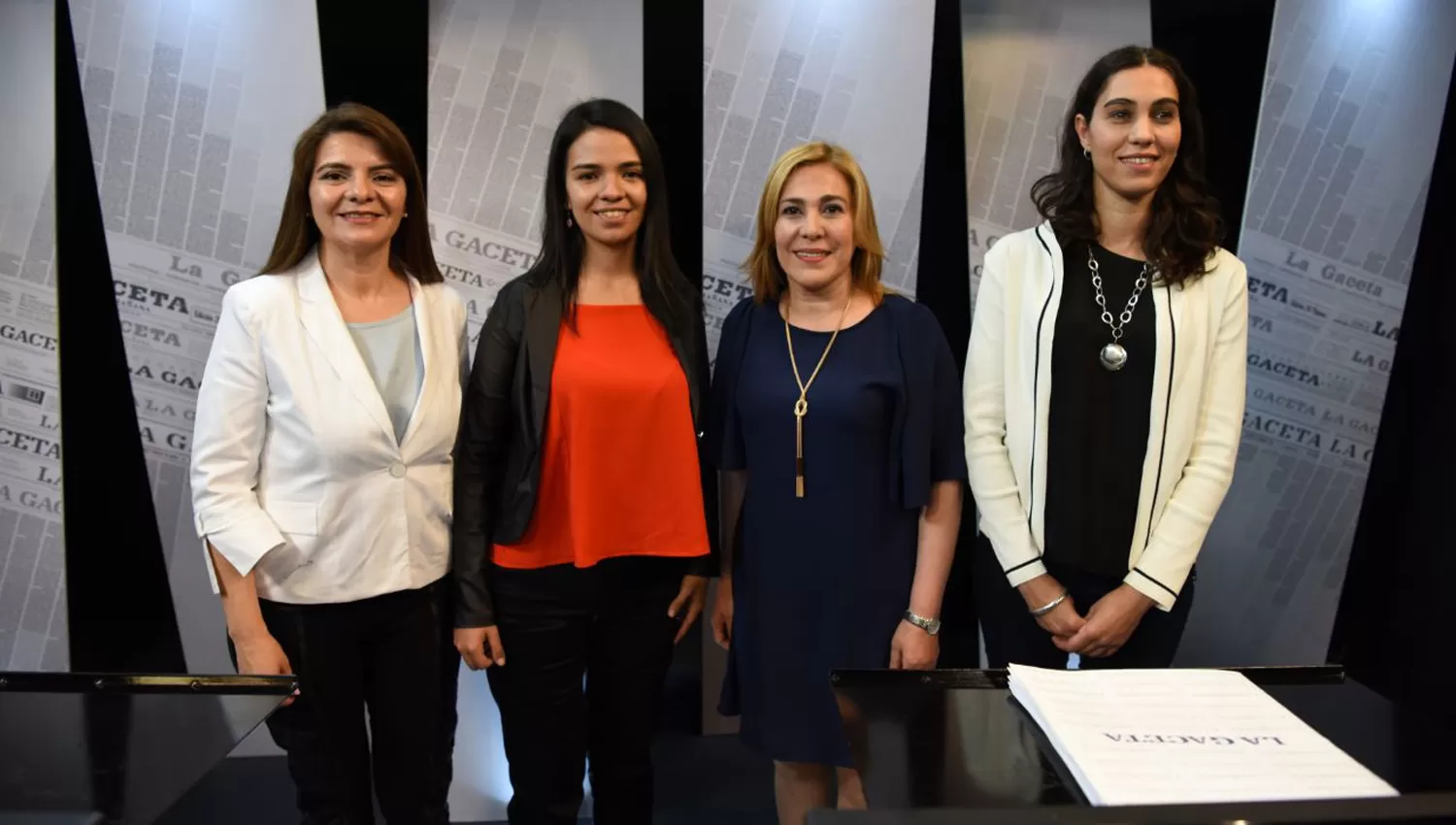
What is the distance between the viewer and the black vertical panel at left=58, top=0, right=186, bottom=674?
253 centimetres

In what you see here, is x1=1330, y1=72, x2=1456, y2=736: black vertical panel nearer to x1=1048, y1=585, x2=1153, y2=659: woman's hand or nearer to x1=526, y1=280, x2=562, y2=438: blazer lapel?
x1=1048, y1=585, x2=1153, y2=659: woman's hand

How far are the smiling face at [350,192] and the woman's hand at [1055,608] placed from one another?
152 centimetres

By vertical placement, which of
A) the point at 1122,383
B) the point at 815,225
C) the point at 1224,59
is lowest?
the point at 1122,383

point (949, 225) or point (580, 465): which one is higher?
point (949, 225)

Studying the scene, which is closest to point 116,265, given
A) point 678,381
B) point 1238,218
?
point 678,381

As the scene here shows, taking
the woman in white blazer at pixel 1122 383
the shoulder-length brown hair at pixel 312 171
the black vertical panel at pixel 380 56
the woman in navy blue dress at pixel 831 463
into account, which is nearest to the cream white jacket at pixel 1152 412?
the woman in white blazer at pixel 1122 383

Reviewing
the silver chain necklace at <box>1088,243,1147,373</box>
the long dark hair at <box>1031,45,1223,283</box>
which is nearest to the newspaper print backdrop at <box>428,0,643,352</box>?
the long dark hair at <box>1031,45,1223,283</box>

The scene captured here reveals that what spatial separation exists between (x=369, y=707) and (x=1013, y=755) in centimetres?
149

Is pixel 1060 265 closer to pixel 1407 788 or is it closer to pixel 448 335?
pixel 1407 788

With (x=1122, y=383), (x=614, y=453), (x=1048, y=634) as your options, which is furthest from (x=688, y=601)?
(x=1122, y=383)

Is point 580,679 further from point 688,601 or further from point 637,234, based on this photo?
point 637,234

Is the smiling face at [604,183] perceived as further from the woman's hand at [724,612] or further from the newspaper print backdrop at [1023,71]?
the newspaper print backdrop at [1023,71]

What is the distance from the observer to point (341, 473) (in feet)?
6.06

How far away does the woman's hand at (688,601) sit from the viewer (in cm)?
210
